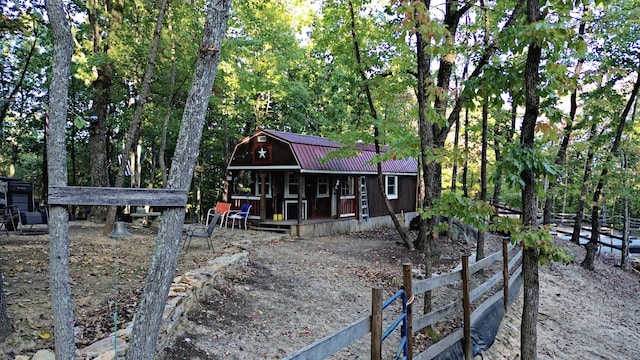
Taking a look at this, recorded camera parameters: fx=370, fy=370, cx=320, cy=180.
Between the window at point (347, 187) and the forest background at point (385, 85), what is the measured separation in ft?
8.09

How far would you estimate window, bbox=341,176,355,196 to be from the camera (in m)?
15.1

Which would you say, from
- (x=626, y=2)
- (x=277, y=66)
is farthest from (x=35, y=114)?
(x=626, y=2)

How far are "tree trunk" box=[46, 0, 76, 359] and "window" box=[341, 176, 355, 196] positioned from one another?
12903mm

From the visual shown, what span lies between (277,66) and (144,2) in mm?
A: 7279

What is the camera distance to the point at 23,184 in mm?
10344

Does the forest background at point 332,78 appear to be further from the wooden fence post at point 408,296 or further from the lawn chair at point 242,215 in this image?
the lawn chair at point 242,215

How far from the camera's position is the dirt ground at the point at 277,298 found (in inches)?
154

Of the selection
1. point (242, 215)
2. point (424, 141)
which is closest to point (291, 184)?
point (242, 215)

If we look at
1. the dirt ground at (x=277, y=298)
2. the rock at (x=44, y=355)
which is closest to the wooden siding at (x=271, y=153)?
the dirt ground at (x=277, y=298)

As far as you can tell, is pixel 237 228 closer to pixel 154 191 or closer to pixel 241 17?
pixel 241 17

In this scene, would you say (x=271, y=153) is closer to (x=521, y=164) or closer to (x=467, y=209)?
(x=467, y=209)

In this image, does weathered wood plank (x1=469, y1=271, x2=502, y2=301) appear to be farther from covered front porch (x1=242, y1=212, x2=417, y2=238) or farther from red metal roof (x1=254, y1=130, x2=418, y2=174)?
covered front porch (x1=242, y1=212, x2=417, y2=238)

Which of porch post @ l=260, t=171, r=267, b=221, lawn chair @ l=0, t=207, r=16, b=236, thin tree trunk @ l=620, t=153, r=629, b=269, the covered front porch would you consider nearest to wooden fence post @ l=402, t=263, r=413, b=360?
lawn chair @ l=0, t=207, r=16, b=236

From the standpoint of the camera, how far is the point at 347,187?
50.0 ft
